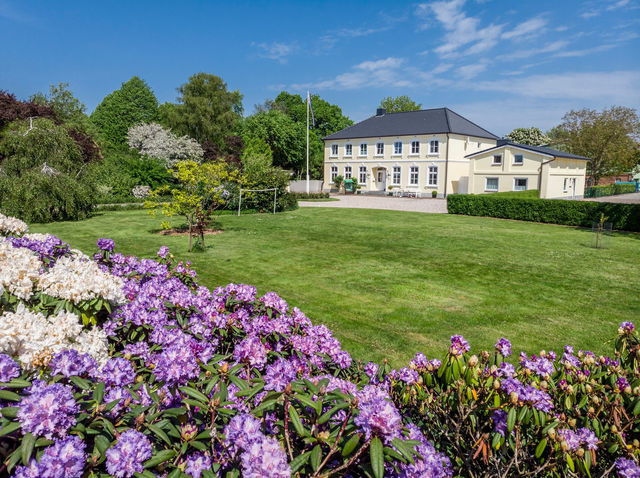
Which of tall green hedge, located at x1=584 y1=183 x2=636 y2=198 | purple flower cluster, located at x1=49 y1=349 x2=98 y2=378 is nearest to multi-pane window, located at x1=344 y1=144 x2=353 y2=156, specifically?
tall green hedge, located at x1=584 y1=183 x2=636 y2=198

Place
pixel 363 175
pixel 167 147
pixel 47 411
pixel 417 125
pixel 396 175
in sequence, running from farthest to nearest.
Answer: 1. pixel 363 175
2. pixel 396 175
3. pixel 417 125
4. pixel 167 147
5. pixel 47 411

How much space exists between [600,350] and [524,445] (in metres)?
4.54

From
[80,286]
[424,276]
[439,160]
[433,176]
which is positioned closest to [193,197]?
[424,276]

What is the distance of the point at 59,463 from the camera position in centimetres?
119

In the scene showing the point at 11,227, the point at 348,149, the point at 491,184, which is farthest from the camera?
the point at 348,149

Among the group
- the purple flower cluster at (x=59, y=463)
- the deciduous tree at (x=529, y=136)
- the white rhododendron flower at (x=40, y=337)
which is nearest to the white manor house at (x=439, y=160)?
the deciduous tree at (x=529, y=136)

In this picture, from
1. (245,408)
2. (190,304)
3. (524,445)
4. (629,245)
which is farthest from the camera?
(629,245)

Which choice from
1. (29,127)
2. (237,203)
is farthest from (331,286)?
(29,127)

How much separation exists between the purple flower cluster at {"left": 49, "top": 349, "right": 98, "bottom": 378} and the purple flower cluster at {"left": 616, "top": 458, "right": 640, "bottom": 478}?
2142 millimetres

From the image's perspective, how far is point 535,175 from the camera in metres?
28.7

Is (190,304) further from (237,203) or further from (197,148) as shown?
(197,148)

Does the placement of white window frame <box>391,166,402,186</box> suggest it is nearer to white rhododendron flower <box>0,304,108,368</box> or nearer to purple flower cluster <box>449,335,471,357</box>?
purple flower cluster <box>449,335,471,357</box>

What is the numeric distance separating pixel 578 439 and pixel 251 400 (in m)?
1.37

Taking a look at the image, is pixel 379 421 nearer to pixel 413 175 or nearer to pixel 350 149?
pixel 413 175
